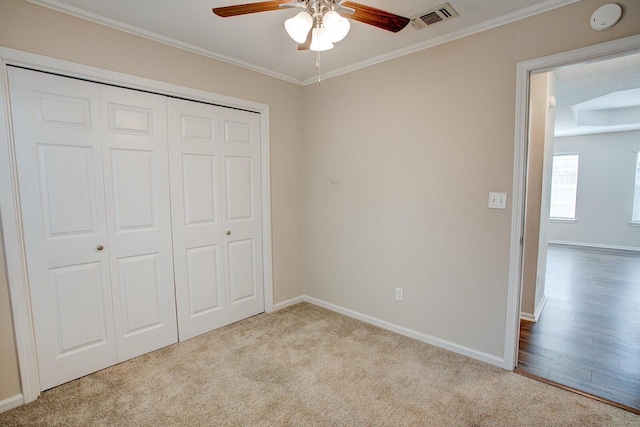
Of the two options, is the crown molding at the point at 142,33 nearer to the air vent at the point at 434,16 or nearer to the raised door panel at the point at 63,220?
the raised door panel at the point at 63,220

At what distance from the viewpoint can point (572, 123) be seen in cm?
573

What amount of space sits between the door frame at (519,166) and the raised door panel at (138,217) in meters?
2.64

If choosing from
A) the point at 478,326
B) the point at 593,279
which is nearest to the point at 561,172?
the point at 593,279

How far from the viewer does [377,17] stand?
1.56 meters

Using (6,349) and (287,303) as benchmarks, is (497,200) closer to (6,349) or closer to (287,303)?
(287,303)

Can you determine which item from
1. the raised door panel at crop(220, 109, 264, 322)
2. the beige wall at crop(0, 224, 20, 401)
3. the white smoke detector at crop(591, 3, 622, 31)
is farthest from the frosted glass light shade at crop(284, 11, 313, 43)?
the beige wall at crop(0, 224, 20, 401)

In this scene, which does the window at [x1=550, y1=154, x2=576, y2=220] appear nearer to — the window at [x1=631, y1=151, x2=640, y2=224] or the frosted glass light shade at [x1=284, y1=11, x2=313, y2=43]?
the window at [x1=631, y1=151, x2=640, y2=224]

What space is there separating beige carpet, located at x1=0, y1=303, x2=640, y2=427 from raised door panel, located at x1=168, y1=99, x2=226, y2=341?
1.05ft

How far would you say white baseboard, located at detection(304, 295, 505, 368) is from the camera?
2329 mm

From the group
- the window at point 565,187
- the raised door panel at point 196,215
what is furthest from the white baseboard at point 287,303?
the window at point 565,187

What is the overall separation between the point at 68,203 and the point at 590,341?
4.25m

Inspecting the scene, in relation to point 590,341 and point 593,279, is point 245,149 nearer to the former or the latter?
point 590,341

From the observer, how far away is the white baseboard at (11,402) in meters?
1.85

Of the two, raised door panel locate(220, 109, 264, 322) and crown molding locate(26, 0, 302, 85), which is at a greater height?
crown molding locate(26, 0, 302, 85)
